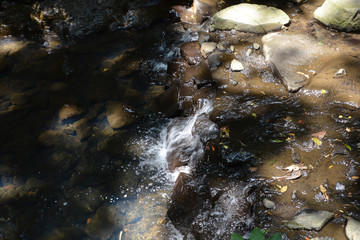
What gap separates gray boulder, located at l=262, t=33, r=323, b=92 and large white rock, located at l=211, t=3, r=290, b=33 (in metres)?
0.31

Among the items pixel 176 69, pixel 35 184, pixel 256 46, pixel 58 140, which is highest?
pixel 256 46

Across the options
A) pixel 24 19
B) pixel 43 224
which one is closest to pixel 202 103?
pixel 43 224

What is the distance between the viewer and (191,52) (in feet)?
17.5

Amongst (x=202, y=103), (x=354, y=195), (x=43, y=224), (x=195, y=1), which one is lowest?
(x=43, y=224)

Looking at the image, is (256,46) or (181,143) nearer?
(181,143)

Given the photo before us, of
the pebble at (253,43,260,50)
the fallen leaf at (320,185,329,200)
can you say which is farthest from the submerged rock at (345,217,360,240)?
the pebble at (253,43,260,50)

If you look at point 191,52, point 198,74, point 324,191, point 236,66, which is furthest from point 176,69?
point 324,191

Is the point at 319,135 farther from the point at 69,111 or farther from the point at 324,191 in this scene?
the point at 69,111

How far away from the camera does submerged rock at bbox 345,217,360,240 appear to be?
2.12 m

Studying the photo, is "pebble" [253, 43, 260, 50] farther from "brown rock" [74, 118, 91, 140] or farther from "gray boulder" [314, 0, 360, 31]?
"brown rock" [74, 118, 91, 140]

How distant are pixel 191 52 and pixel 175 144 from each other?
2139 millimetres

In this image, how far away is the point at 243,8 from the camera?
17.8 feet

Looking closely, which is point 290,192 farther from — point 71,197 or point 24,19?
point 24,19

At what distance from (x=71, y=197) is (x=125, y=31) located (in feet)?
15.0
